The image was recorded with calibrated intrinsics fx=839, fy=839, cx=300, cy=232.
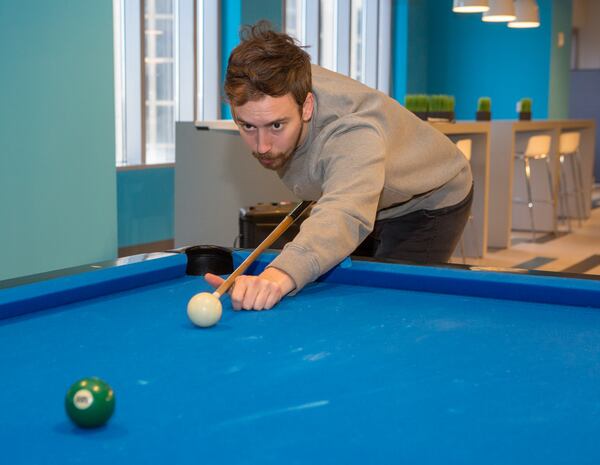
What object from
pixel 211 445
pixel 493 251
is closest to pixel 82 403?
pixel 211 445

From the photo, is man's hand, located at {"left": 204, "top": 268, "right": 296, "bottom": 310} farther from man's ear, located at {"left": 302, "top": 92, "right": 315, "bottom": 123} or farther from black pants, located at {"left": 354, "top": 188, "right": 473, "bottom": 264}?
black pants, located at {"left": 354, "top": 188, "right": 473, "bottom": 264}

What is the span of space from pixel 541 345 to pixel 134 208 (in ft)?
13.7

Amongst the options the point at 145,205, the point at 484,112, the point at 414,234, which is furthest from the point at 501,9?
the point at 414,234

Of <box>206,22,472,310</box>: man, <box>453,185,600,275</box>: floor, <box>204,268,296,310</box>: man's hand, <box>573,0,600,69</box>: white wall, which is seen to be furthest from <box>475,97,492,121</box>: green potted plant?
<box>573,0,600,69</box>: white wall

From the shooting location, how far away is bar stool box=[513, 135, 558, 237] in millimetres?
5914

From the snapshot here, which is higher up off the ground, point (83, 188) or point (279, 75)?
point (279, 75)

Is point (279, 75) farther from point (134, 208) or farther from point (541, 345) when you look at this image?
point (134, 208)

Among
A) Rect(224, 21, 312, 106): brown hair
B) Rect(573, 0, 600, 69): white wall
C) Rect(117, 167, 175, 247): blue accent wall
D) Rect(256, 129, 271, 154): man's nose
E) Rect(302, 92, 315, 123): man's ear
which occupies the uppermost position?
Rect(573, 0, 600, 69): white wall

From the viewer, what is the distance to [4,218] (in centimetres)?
331

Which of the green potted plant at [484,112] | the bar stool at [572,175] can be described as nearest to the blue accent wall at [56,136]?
the green potted plant at [484,112]

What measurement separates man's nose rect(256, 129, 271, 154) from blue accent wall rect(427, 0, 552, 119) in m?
7.27

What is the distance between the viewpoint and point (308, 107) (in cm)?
192

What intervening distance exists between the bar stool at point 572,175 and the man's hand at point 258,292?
5.42 m

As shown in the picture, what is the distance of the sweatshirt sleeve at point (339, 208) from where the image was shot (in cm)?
164
